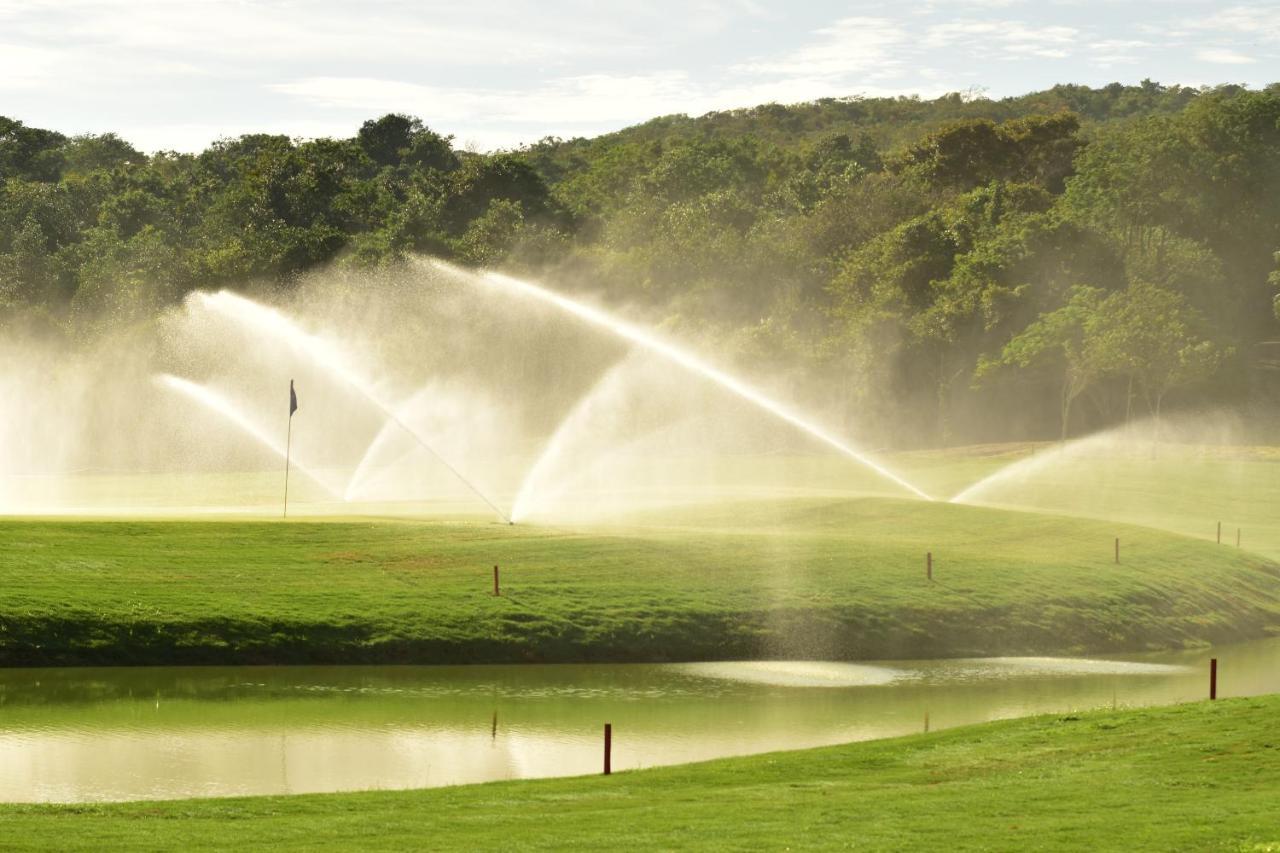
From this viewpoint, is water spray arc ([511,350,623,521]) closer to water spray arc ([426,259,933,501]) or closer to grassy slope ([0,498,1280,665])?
Answer: water spray arc ([426,259,933,501])

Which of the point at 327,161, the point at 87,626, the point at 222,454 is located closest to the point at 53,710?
the point at 87,626

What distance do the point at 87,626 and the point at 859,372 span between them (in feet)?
291

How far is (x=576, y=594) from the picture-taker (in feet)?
159

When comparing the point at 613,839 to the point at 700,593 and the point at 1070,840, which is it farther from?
the point at 700,593

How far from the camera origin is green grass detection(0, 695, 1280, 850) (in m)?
20.3

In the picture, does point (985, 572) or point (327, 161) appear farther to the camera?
point (327, 161)

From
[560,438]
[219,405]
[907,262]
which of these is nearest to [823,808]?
[219,405]

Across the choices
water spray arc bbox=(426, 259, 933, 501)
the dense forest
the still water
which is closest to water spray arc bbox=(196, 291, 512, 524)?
the dense forest

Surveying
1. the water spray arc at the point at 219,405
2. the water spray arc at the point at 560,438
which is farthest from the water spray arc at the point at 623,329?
the water spray arc at the point at 219,405

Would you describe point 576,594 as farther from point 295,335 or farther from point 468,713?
point 295,335

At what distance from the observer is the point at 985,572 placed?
5472 centimetres

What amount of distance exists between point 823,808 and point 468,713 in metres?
15.2

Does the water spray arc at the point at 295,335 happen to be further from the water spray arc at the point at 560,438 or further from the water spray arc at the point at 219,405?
the water spray arc at the point at 219,405

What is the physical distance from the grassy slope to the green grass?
57.8 feet
